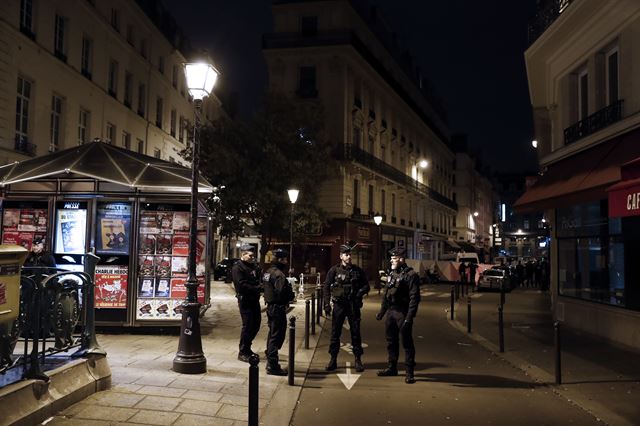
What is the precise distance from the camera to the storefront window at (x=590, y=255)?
12.4 meters

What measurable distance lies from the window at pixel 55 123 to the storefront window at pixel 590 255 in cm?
2051

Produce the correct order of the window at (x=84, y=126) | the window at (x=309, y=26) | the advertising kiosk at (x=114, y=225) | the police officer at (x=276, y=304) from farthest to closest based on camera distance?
the window at (x=309, y=26), the window at (x=84, y=126), the advertising kiosk at (x=114, y=225), the police officer at (x=276, y=304)

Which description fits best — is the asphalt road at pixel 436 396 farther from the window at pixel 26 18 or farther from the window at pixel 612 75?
the window at pixel 26 18

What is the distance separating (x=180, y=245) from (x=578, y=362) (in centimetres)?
777

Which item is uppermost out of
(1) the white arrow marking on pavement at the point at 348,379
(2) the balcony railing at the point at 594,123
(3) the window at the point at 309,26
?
(3) the window at the point at 309,26

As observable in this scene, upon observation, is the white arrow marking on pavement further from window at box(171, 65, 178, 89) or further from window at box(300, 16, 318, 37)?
window at box(171, 65, 178, 89)

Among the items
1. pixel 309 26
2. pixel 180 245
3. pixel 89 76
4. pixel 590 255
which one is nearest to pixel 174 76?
pixel 309 26

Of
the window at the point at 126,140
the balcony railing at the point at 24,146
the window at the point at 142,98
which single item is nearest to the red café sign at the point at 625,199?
the balcony railing at the point at 24,146

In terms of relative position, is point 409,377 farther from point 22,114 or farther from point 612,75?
point 22,114

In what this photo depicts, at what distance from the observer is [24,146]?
72.5 feet

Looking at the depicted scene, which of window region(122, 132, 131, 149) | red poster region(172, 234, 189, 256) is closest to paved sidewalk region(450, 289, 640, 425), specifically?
red poster region(172, 234, 189, 256)

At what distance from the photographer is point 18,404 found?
505 centimetres

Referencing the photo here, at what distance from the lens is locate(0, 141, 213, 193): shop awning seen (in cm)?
1065

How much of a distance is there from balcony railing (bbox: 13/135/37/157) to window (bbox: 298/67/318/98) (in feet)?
55.1
